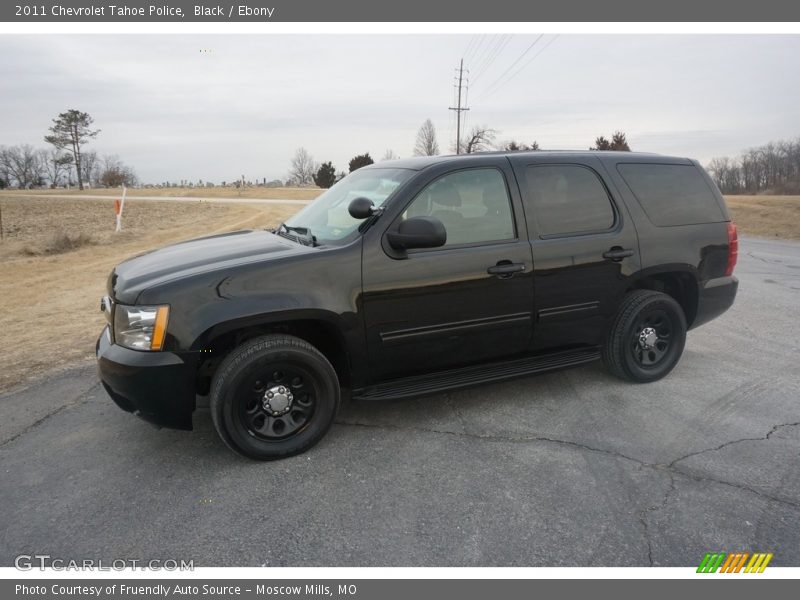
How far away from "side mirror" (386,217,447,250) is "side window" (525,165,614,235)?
0.94m

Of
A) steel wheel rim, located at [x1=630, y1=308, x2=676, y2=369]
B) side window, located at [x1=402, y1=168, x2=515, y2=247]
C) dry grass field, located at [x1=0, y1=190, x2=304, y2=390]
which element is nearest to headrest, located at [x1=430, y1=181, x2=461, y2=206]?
side window, located at [x1=402, y1=168, x2=515, y2=247]

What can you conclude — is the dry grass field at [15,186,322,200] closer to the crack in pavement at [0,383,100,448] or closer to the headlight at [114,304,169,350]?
the crack in pavement at [0,383,100,448]

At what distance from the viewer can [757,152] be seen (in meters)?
71.7

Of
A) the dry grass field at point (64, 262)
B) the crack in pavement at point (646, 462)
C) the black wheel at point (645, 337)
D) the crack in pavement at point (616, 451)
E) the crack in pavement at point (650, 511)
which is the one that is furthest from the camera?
the dry grass field at point (64, 262)

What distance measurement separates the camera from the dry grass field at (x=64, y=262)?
Result: 538 centimetres

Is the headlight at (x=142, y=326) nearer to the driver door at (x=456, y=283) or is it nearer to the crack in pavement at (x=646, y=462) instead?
the driver door at (x=456, y=283)

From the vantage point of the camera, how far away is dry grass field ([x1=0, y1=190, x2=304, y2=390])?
538 centimetres

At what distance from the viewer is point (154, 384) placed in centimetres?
304

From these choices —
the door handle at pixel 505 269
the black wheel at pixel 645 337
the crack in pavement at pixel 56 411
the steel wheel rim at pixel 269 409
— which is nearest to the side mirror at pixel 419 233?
the door handle at pixel 505 269

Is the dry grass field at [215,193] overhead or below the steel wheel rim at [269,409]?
overhead

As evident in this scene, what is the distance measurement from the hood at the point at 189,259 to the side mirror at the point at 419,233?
23.9 inches

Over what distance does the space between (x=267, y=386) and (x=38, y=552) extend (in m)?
1.34

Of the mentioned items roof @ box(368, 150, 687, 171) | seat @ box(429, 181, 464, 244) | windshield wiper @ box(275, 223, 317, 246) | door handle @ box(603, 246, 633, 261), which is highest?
roof @ box(368, 150, 687, 171)

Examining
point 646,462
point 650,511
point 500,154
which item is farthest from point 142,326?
point 646,462
